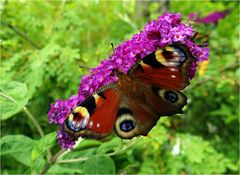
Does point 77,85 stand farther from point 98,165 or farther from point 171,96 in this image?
point 171,96

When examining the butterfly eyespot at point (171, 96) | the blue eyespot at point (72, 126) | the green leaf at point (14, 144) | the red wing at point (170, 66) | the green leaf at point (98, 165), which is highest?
the red wing at point (170, 66)

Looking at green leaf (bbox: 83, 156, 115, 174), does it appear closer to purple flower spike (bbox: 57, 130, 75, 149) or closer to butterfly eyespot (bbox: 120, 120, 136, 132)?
purple flower spike (bbox: 57, 130, 75, 149)

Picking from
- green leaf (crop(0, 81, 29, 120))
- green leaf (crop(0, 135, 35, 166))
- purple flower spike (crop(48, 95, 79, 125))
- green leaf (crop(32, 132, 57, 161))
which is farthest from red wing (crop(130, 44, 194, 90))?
green leaf (crop(0, 135, 35, 166))

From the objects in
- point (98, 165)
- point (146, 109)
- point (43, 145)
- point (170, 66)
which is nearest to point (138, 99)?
point (146, 109)

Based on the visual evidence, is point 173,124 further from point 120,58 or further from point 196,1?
point 120,58

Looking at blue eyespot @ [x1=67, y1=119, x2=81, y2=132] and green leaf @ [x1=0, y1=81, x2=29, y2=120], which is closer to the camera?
blue eyespot @ [x1=67, y1=119, x2=81, y2=132]

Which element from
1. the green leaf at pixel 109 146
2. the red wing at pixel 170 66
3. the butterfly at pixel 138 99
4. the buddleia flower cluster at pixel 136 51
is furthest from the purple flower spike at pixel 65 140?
the red wing at pixel 170 66

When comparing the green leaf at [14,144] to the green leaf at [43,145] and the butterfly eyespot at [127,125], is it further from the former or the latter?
the butterfly eyespot at [127,125]
